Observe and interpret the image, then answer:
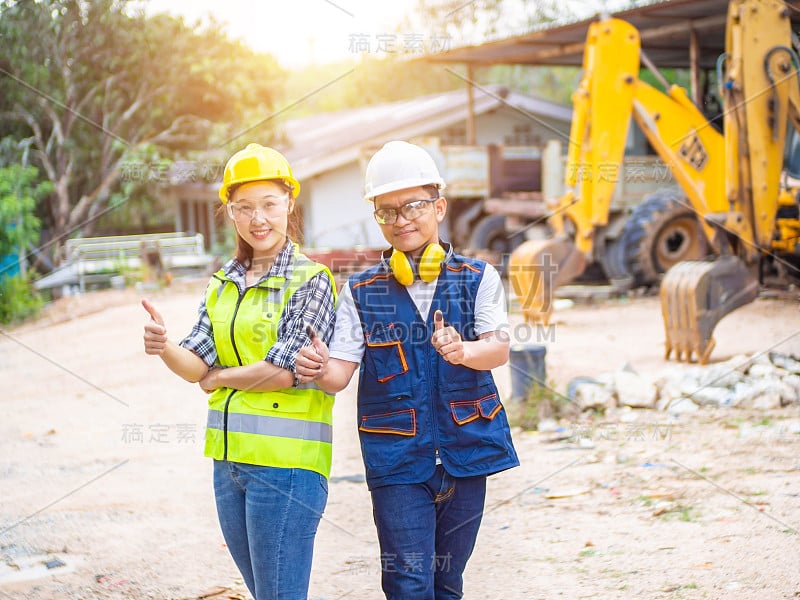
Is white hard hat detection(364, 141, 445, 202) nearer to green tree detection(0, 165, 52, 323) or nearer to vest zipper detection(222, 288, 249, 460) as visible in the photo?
vest zipper detection(222, 288, 249, 460)

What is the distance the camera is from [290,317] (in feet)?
8.50

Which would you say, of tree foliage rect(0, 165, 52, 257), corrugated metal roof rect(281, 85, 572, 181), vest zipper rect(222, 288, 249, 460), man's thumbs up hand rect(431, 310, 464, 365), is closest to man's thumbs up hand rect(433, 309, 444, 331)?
man's thumbs up hand rect(431, 310, 464, 365)

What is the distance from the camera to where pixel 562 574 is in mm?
3900

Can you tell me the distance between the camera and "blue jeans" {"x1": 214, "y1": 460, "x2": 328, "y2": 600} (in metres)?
2.50

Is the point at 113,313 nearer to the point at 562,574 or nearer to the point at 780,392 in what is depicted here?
the point at 780,392

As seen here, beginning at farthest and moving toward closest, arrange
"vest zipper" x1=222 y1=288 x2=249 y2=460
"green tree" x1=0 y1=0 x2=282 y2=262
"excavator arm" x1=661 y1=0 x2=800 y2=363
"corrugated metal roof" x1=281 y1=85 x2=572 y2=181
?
"corrugated metal roof" x1=281 y1=85 x2=572 y2=181
"green tree" x1=0 y1=0 x2=282 y2=262
"excavator arm" x1=661 y1=0 x2=800 y2=363
"vest zipper" x1=222 y1=288 x2=249 y2=460

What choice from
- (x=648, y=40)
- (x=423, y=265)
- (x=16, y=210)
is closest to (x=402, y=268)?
(x=423, y=265)

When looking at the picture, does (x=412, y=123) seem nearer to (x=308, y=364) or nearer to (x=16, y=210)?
(x=16, y=210)

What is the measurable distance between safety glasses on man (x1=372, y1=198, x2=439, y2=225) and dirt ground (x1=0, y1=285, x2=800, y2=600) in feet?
5.74

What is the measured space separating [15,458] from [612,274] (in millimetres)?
9337

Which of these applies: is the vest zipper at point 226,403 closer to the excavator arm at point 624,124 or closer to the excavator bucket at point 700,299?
the excavator bucket at point 700,299

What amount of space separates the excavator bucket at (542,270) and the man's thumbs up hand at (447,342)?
7817 millimetres

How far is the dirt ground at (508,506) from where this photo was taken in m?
3.89

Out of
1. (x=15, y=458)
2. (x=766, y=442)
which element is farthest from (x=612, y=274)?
(x=15, y=458)
